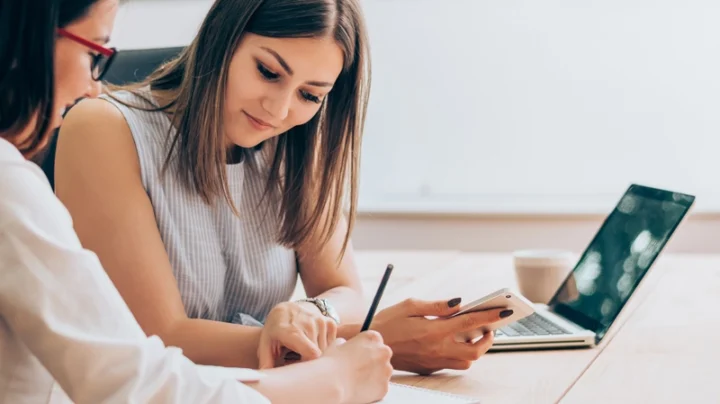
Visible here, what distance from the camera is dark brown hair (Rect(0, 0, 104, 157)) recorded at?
0.81 metres

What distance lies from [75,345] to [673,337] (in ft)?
3.31

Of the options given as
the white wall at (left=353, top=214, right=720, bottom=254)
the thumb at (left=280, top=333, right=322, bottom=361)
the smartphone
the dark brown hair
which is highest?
the dark brown hair

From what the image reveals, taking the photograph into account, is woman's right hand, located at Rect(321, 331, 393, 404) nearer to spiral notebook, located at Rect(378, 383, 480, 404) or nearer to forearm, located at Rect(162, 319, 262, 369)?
spiral notebook, located at Rect(378, 383, 480, 404)

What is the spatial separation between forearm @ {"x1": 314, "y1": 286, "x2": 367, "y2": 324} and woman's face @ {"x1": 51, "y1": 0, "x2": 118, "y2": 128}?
0.74 meters

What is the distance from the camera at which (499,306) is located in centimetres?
129

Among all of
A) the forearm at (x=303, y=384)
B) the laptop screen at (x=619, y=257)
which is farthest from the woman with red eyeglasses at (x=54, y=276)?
the laptop screen at (x=619, y=257)

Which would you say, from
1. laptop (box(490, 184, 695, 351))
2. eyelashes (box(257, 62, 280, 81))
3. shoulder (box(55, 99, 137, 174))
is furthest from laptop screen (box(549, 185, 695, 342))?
shoulder (box(55, 99, 137, 174))

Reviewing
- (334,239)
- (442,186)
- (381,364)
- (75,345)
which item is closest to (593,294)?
(334,239)

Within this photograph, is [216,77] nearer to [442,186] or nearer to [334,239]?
[334,239]

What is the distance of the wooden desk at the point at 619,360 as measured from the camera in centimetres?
118

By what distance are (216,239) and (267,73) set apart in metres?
0.28

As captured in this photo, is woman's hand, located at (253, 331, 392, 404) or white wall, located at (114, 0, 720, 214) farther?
white wall, located at (114, 0, 720, 214)

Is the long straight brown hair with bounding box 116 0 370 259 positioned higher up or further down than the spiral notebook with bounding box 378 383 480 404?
higher up

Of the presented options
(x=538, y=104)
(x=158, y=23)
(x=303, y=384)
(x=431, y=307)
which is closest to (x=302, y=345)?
(x=303, y=384)
